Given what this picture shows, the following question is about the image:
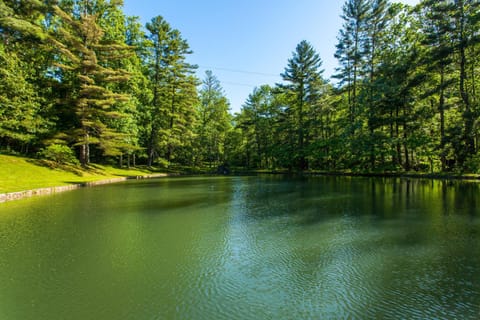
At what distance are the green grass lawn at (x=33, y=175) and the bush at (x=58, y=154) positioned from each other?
1.06 meters

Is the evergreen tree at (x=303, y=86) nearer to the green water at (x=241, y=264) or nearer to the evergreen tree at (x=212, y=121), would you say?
the evergreen tree at (x=212, y=121)

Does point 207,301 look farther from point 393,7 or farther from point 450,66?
point 393,7

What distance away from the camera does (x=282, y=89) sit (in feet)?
122

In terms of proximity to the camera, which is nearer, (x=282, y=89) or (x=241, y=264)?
(x=241, y=264)

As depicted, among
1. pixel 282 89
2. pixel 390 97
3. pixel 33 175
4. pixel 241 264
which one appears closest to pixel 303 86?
pixel 282 89

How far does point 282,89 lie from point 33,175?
2834cm

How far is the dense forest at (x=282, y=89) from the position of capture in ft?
67.8

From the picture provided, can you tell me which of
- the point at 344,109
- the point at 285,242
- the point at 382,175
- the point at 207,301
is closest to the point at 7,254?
the point at 207,301

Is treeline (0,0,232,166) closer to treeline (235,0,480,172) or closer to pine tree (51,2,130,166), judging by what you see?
pine tree (51,2,130,166)

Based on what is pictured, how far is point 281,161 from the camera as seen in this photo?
36.7 meters

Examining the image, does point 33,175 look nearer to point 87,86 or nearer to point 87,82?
point 87,86

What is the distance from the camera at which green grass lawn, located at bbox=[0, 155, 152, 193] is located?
14516mm

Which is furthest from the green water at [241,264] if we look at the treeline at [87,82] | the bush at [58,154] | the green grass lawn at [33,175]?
the treeline at [87,82]

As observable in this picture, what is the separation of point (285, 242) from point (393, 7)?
2986cm
